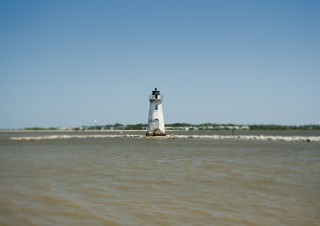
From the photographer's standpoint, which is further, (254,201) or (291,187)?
(291,187)

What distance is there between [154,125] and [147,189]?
4031 centimetres

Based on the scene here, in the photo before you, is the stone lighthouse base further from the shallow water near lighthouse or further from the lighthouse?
the shallow water near lighthouse

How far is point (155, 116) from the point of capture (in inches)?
2002

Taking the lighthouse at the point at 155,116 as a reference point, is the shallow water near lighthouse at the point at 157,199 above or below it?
below

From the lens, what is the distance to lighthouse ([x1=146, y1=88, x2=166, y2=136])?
165 ft

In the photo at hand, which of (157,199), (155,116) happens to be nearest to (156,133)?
(155,116)

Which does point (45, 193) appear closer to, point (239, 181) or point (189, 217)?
point (189, 217)

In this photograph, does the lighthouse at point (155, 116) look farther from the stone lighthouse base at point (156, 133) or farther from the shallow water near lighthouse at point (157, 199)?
the shallow water near lighthouse at point (157, 199)

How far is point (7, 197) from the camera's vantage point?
9.80 metres

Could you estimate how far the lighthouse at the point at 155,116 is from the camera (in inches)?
1982

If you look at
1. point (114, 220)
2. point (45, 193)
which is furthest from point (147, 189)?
point (114, 220)

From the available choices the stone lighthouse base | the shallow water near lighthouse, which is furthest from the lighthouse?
the shallow water near lighthouse

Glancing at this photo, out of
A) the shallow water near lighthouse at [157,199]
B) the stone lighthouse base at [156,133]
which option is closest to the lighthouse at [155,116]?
the stone lighthouse base at [156,133]

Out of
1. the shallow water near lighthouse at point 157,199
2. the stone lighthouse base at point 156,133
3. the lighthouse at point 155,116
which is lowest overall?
the shallow water near lighthouse at point 157,199
